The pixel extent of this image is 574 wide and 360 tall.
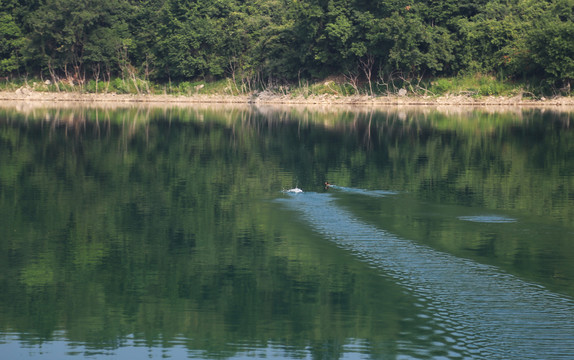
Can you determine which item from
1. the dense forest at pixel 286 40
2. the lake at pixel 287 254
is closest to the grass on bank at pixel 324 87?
the dense forest at pixel 286 40

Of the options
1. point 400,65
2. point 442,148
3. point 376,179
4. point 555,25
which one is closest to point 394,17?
point 400,65

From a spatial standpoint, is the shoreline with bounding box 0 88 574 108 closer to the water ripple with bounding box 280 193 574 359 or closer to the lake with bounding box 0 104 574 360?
the lake with bounding box 0 104 574 360

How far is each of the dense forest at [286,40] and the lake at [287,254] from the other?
5278cm

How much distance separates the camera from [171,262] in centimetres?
2014

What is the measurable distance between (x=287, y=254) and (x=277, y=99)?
9243cm

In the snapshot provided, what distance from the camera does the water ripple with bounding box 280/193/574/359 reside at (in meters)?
14.3

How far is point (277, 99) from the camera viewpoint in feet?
369

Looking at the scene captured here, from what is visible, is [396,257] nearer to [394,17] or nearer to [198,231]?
[198,231]

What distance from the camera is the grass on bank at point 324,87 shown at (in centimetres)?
9519

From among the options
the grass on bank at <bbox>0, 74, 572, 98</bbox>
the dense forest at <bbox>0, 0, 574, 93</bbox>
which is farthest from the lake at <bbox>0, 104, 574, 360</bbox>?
the grass on bank at <bbox>0, 74, 572, 98</bbox>

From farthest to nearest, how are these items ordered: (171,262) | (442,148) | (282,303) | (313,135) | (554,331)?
(313,135) < (442,148) < (171,262) < (282,303) < (554,331)

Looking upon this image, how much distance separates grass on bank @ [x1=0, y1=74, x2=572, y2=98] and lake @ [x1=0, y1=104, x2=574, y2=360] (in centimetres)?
5294

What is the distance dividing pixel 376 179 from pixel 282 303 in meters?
18.3

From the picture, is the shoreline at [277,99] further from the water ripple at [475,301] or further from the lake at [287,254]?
the water ripple at [475,301]
